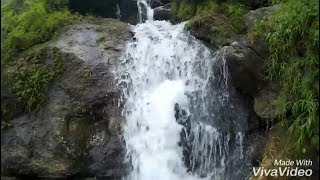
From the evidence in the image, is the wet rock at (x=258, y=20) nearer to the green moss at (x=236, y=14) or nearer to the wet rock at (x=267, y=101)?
the green moss at (x=236, y=14)

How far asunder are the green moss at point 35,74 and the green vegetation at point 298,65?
485 centimetres

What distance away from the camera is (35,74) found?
376 inches

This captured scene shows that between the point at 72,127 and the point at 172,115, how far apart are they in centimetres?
226

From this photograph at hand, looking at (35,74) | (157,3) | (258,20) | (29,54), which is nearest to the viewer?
(35,74)

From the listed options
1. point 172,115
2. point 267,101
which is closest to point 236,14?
point 267,101

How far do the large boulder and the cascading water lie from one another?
1.23 feet

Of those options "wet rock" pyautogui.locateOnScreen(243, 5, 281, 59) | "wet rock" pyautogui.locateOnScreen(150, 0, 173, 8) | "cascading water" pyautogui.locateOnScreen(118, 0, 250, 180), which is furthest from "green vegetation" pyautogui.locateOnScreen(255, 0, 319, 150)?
"wet rock" pyautogui.locateOnScreen(150, 0, 173, 8)

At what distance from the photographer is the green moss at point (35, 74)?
934 centimetres

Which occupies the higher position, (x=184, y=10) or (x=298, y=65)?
(x=184, y=10)

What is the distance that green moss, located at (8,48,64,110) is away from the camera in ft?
30.6

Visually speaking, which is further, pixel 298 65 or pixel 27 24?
pixel 27 24

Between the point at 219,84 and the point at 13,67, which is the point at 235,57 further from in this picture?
the point at 13,67

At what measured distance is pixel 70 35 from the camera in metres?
10.5

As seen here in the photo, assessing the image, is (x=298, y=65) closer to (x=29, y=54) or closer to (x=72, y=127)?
(x=72, y=127)
